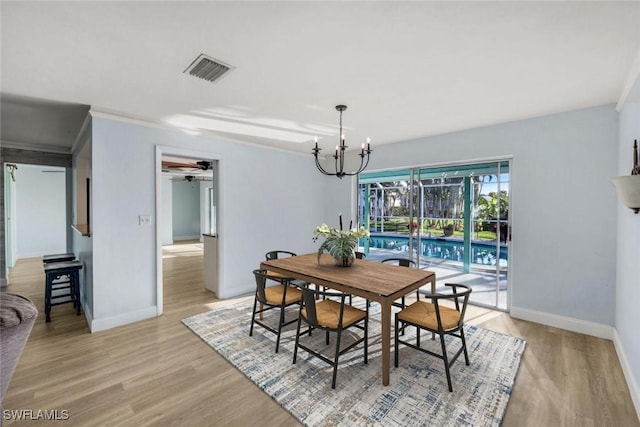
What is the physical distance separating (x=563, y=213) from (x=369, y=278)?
245 centimetres

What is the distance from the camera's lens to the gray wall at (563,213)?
2.87m

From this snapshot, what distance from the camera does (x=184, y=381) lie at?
2195 millimetres

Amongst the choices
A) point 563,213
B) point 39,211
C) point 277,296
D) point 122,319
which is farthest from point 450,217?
point 39,211

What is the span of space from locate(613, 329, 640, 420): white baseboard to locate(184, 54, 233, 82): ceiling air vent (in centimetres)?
373

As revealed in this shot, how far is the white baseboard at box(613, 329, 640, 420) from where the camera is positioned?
1.88 m

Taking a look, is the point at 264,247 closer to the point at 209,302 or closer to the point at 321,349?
the point at 209,302

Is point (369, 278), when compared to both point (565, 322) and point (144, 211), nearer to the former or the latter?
point (565, 322)

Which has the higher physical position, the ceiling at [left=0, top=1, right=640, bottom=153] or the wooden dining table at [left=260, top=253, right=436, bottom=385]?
the ceiling at [left=0, top=1, right=640, bottom=153]

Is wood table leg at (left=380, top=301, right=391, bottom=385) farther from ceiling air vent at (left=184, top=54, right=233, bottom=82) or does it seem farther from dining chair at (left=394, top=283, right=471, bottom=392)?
ceiling air vent at (left=184, top=54, right=233, bottom=82)

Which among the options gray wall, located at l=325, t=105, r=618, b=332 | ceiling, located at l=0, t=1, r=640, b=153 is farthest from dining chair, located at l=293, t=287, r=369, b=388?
gray wall, located at l=325, t=105, r=618, b=332

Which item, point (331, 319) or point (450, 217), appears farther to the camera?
point (450, 217)

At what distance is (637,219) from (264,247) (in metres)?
4.33

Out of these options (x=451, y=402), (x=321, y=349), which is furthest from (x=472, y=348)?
(x=321, y=349)

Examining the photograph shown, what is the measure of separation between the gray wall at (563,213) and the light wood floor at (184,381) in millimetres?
310
